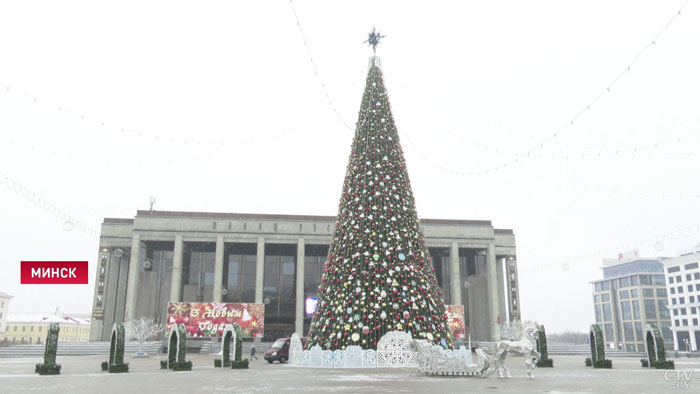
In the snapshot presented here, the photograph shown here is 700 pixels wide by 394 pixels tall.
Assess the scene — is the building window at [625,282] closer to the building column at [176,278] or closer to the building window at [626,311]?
the building window at [626,311]

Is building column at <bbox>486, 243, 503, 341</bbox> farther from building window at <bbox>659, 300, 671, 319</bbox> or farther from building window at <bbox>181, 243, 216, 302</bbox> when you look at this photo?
building window at <bbox>659, 300, 671, 319</bbox>

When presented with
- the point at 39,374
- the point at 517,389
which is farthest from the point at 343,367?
the point at 39,374

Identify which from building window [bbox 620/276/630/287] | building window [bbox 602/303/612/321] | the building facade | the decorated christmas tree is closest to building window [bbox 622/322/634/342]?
building window [bbox 602/303/612/321]

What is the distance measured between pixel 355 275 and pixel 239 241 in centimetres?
3251

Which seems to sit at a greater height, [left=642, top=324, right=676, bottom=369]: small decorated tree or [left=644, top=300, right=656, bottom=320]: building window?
[left=644, top=300, right=656, bottom=320]: building window

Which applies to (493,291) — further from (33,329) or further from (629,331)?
(33,329)

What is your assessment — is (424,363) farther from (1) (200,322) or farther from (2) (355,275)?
(1) (200,322)

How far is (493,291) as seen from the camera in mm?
49938

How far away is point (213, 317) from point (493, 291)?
1072 inches

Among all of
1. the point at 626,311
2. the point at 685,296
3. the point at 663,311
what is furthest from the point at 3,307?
the point at 663,311

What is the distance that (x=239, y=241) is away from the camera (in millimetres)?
48375

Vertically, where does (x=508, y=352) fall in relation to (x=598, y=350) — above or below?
above
